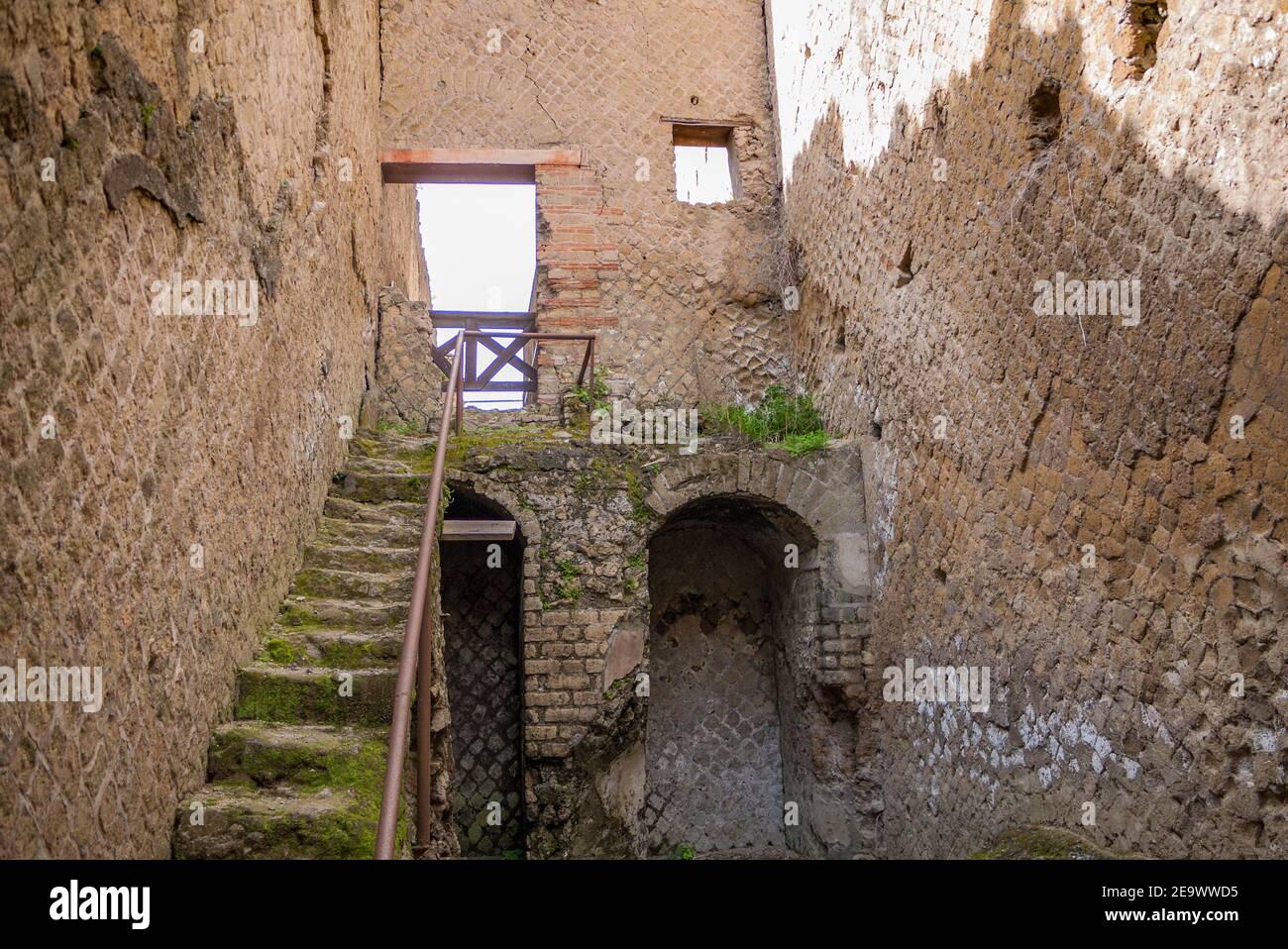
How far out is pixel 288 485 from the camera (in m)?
5.02

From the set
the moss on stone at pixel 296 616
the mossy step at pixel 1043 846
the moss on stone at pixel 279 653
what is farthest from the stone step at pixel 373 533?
the mossy step at pixel 1043 846

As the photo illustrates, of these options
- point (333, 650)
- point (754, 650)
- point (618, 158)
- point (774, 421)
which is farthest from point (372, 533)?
point (618, 158)

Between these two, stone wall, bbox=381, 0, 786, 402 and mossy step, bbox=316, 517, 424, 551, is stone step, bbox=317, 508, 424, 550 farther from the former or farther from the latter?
stone wall, bbox=381, 0, 786, 402

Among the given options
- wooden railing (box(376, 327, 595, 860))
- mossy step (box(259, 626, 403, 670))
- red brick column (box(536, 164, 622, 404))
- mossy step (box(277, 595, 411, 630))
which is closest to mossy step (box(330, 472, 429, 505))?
wooden railing (box(376, 327, 595, 860))

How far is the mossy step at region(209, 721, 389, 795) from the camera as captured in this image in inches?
146

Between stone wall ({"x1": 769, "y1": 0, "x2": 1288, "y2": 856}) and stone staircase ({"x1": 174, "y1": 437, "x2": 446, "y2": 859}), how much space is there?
2868mm

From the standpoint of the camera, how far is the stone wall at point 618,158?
29.8ft

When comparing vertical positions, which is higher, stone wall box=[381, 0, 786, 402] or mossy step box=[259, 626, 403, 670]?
stone wall box=[381, 0, 786, 402]

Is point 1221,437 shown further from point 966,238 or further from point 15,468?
point 15,468

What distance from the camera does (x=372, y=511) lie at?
235 inches

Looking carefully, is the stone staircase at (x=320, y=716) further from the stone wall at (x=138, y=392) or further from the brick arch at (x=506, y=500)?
the brick arch at (x=506, y=500)

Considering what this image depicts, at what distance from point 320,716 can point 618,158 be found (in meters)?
6.64
